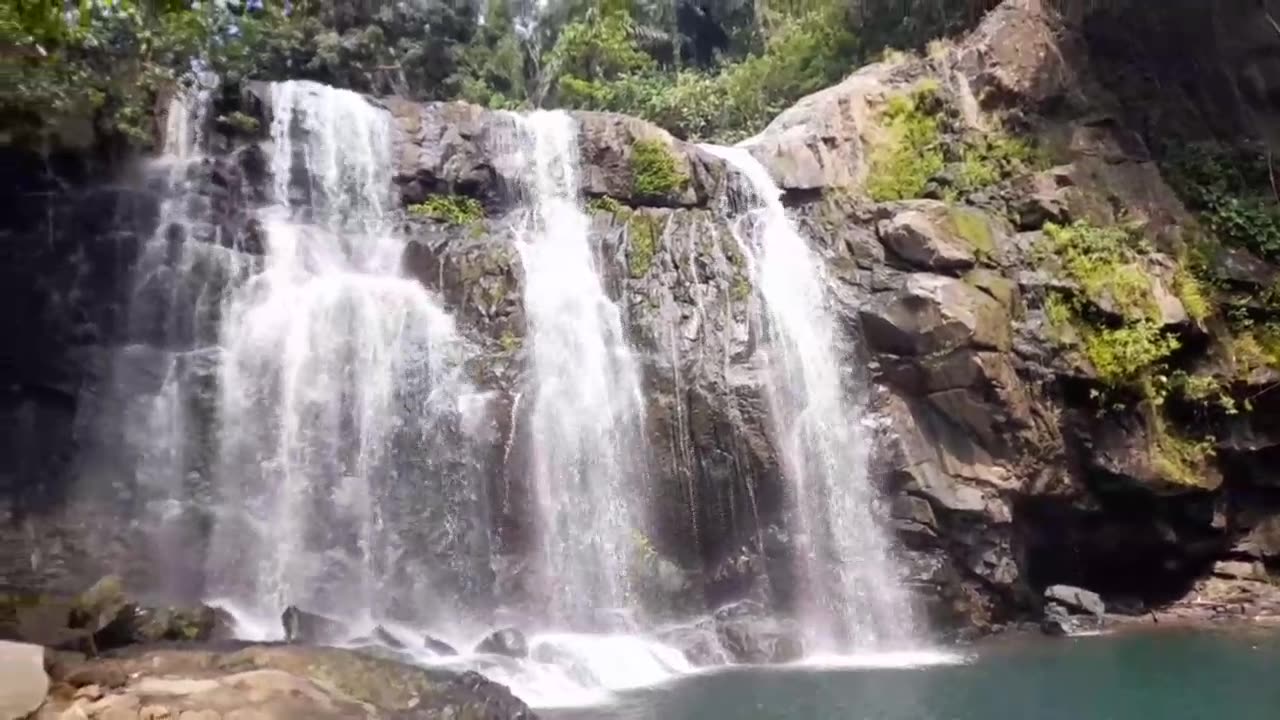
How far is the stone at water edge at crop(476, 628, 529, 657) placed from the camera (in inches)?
485

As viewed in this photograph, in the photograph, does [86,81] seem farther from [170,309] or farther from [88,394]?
[88,394]

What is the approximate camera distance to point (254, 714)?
714 centimetres

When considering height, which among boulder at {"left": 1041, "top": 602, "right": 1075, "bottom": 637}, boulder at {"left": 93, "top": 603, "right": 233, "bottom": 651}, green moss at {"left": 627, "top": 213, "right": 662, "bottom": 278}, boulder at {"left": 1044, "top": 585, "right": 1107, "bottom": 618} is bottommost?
boulder at {"left": 1041, "top": 602, "right": 1075, "bottom": 637}

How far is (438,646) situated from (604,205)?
27.0 ft

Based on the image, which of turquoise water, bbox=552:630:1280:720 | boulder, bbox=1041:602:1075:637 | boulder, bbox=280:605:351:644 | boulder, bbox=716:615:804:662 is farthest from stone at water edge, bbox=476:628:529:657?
boulder, bbox=1041:602:1075:637

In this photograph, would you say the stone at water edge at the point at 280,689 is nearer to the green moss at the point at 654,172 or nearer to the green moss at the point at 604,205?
the green moss at the point at 604,205

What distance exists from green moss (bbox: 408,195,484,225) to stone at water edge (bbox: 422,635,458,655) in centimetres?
739

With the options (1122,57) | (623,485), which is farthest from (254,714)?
(1122,57)

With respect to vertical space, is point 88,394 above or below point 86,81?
below

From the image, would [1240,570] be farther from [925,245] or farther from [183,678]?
[183,678]

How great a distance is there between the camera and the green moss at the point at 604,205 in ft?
57.5

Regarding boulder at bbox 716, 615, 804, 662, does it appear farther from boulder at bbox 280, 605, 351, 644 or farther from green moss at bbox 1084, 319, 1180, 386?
green moss at bbox 1084, 319, 1180, 386

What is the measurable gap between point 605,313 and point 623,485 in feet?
9.11

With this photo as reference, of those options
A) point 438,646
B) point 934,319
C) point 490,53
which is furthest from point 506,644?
point 490,53
